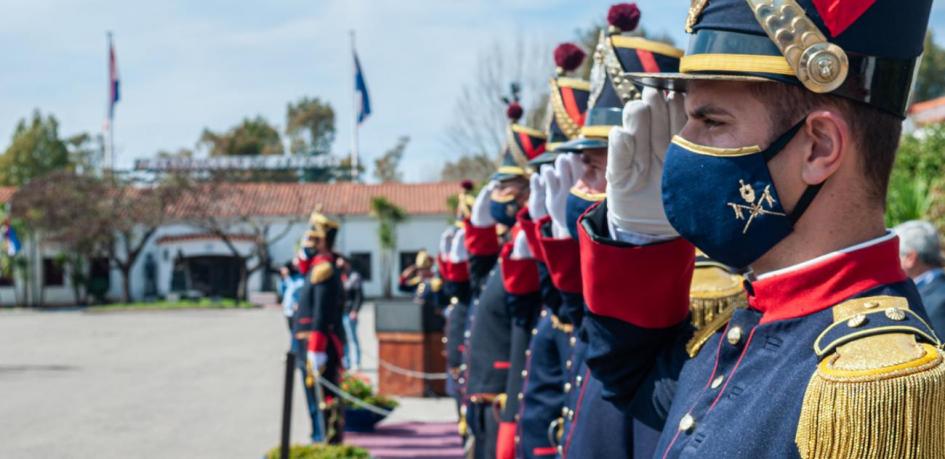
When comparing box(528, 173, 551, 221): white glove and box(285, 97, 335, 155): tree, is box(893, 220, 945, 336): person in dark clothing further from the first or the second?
box(285, 97, 335, 155): tree

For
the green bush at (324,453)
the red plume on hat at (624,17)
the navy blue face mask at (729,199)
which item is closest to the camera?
the navy blue face mask at (729,199)

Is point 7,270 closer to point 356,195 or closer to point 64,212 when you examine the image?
point 64,212

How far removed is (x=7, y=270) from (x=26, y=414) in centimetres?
3355

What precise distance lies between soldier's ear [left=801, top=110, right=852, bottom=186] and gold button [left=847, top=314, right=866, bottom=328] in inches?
9.3

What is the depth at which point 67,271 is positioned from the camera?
145 ft

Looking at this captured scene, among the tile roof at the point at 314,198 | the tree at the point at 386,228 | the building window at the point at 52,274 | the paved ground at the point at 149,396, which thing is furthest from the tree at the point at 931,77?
the building window at the point at 52,274

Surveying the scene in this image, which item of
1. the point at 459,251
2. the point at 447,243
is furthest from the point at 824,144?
the point at 447,243

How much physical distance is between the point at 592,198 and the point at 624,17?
0.69m

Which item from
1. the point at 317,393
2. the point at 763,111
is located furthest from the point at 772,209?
the point at 317,393

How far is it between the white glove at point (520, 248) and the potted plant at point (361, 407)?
17.3ft

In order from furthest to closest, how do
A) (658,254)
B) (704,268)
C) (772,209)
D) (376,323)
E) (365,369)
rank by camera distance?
1. (365,369)
2. (376,323)
3. (704,268)
4. (658,254)
5. (772,209)

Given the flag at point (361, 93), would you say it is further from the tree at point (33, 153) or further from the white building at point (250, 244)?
the tree at point (33, 153)

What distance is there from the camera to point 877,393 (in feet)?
4.97

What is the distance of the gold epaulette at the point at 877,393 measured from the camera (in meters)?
1.50
